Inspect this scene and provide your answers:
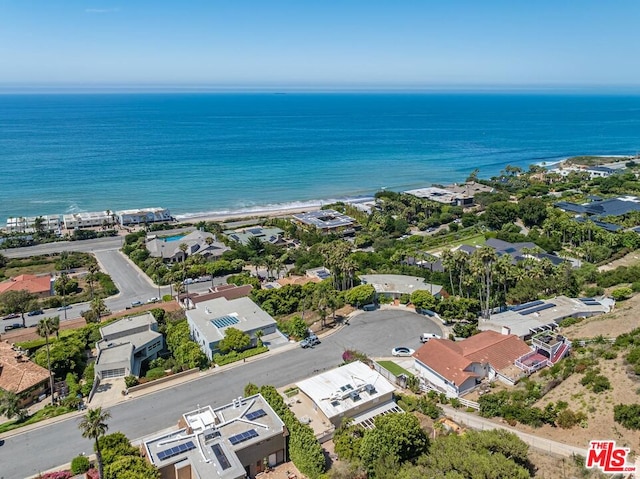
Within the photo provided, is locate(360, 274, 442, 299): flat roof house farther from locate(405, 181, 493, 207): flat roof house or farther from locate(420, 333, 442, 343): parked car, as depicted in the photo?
locate(405, 181, 493, 207): flat roof house

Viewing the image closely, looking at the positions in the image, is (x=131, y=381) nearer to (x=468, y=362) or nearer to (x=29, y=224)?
(x=468, y=362)

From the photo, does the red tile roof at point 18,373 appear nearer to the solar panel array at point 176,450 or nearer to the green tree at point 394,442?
the solar panel array at point 176,450

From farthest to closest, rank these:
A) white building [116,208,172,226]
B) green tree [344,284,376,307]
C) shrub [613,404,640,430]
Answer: white building [116,208,172,226] < green tree [344,284,376,307] < shrub [613,404,640,430]

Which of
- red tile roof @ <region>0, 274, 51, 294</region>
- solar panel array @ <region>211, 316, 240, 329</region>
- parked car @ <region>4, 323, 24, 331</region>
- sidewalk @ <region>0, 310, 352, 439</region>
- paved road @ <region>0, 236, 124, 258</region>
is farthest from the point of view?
paved road @ <region>0, 236, 124, 258</region>

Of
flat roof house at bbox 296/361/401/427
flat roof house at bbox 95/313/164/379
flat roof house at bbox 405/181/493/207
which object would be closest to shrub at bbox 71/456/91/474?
flat roof house at bbox 95/313/164/379

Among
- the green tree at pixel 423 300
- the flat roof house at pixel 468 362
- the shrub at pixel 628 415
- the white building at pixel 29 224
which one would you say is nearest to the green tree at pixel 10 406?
the flat roof house at pixel 468 362

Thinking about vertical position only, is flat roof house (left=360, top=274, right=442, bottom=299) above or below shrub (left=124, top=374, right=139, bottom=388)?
above
